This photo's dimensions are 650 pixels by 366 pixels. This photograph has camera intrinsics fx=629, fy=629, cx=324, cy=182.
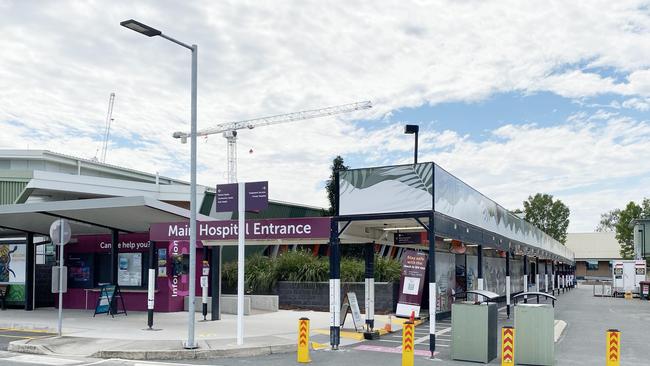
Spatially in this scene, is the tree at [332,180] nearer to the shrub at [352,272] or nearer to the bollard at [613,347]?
the shrub at [352,272]

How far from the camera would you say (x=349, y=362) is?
1266 centimetres

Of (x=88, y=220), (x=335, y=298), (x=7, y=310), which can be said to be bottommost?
(x=7, y=310)

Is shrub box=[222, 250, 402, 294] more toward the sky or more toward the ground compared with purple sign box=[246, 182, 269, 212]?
more toward the ground

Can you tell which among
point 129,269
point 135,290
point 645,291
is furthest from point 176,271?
point 645,291

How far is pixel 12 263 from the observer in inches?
964

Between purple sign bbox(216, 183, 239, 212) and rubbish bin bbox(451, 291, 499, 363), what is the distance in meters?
5.68

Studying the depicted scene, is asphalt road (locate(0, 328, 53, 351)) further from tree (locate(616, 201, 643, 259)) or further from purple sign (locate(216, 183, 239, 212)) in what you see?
tree (locate(616, 201, 643, 259))

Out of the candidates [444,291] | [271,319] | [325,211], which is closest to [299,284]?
[271,319]

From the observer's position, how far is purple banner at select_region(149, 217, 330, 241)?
15.6 meters

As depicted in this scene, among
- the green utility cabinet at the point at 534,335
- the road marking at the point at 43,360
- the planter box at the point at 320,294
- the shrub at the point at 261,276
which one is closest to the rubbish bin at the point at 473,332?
the green utility cabinet at the point at 534,335

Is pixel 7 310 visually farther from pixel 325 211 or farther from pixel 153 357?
pixel 325 211

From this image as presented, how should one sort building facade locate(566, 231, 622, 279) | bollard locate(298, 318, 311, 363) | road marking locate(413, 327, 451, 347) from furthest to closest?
building facade locate(566, 231, 622, 279), road marking locate(413, 327, 451, 347), bollard locate(298, 318, 311, 363)

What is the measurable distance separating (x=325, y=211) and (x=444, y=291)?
681 inches

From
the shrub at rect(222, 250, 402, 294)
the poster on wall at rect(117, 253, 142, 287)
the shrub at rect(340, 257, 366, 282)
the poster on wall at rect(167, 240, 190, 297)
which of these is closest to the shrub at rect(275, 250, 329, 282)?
the shrub at rect(222, 250, 402, 294)
